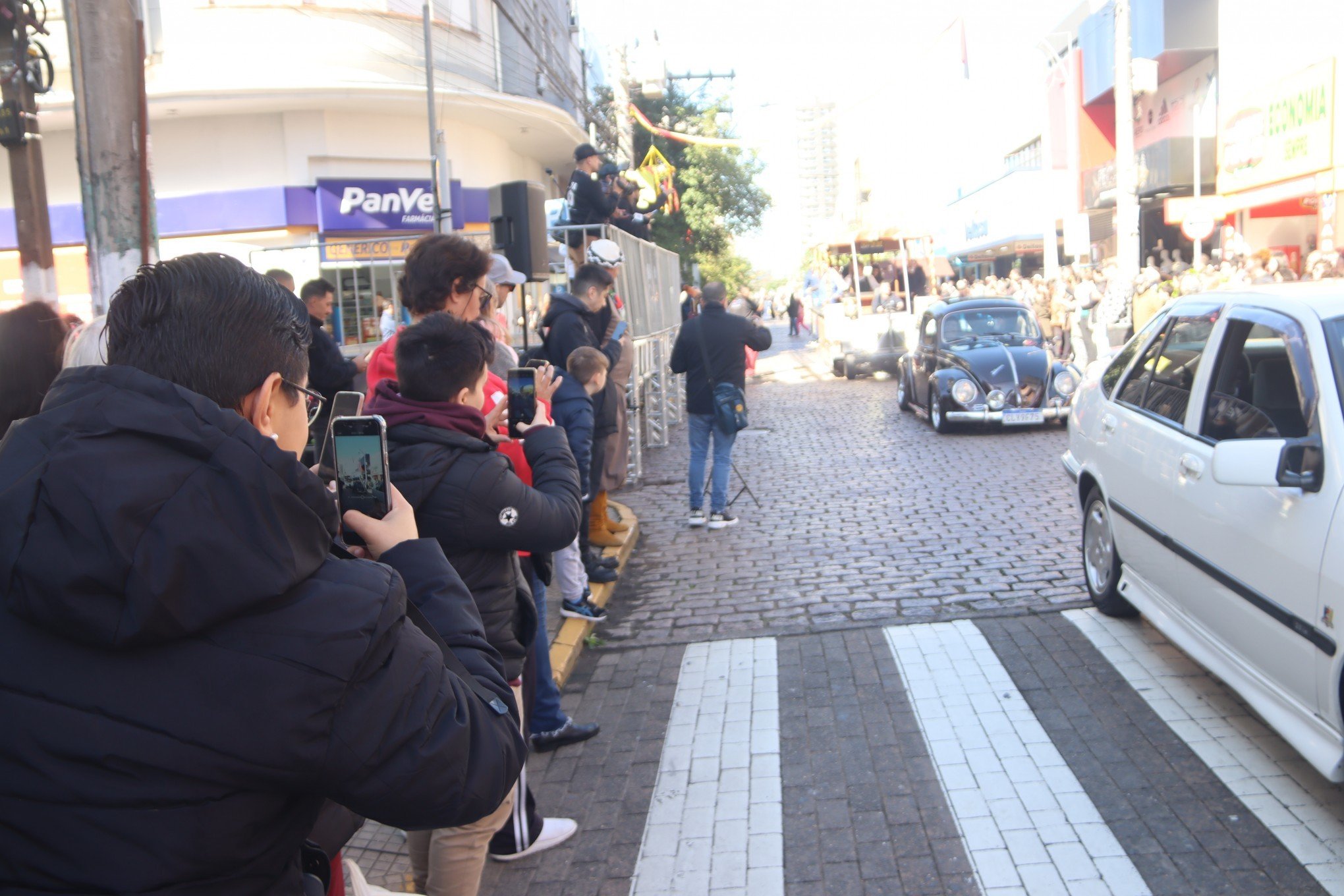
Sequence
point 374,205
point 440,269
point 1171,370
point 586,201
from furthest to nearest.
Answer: point 374,205, point 586,201, point 1171,370, point 440,269

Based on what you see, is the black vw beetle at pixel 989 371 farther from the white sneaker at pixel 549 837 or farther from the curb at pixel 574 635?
the white sneaker at pixel 549 837

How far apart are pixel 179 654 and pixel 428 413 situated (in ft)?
5.72

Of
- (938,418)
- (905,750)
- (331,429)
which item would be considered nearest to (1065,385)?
(938,418)

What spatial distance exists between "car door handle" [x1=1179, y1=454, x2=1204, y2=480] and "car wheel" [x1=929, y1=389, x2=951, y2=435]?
893cm

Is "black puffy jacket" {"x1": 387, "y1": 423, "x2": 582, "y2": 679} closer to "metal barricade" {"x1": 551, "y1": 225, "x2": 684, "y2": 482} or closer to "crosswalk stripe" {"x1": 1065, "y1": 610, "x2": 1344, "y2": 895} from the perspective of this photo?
"crosswalk stripe" {"x1": 1065, "y1": 610, "x2": 1344, "y2": 895}

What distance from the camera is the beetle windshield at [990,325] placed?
14500mm

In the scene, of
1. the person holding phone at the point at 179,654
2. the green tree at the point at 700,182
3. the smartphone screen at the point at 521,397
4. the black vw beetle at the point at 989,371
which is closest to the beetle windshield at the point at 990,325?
the black vw beetle at the point at 989,371

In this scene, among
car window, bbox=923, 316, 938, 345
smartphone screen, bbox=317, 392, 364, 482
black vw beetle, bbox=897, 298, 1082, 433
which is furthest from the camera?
car window, bbox=923, 316, 938, 345

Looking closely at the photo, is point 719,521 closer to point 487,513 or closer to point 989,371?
point 989,371

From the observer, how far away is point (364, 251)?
43.8ft

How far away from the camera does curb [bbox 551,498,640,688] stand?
567cm

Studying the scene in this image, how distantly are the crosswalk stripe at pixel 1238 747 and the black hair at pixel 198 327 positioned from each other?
3392 mm

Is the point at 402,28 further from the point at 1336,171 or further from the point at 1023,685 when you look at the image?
the point at 1023,685

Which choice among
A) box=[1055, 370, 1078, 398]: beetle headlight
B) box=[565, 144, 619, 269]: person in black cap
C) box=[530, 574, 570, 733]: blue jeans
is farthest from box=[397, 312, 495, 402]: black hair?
box=[1055, 370, 1078, 398]: beetle headlight
